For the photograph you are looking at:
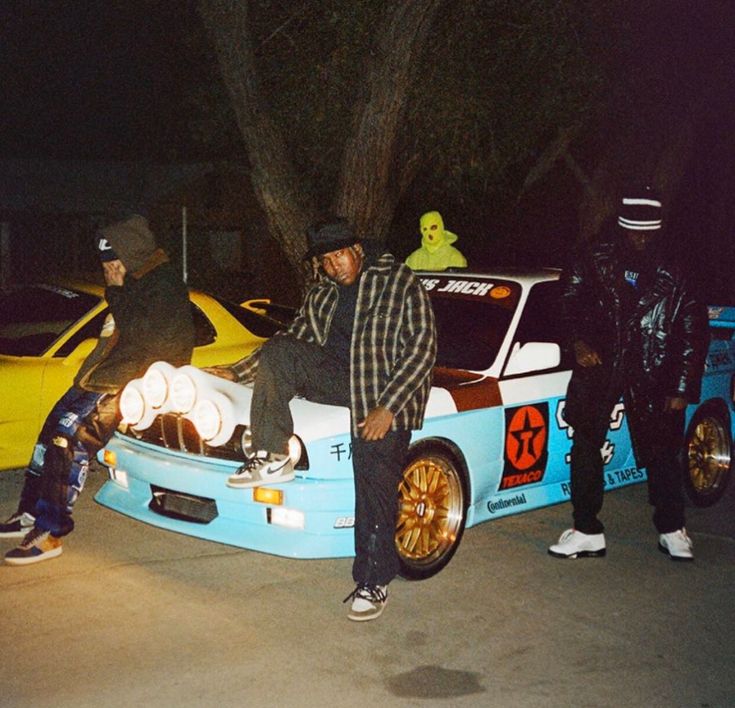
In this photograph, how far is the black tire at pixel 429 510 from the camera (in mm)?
5316

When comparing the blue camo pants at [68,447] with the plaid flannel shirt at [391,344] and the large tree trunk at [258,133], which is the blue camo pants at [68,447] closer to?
the plaid flannel shirt at [391,344]

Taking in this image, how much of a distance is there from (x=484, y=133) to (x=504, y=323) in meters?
7.77

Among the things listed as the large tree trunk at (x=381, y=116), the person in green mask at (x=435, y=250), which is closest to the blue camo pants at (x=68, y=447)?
the person in green mask at (x=435, y=250)

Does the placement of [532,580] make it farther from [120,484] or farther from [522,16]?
[522,16]

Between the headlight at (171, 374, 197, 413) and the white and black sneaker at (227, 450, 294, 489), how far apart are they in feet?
1.33

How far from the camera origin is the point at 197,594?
5180mm

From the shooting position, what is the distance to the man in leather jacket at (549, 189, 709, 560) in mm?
5691

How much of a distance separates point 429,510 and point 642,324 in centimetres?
148

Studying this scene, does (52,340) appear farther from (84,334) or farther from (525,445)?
(525,445)

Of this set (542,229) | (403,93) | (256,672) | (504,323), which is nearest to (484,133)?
(403,93)

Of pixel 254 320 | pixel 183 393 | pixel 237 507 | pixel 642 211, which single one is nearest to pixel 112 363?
pixel 183 393

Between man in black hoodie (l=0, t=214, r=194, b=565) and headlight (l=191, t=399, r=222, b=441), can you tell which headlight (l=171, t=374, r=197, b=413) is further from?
man in black hoodie (l=0, t=214, r=194, b=565)

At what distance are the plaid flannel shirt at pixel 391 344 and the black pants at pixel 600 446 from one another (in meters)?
1.26

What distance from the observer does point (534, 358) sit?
229 inches
